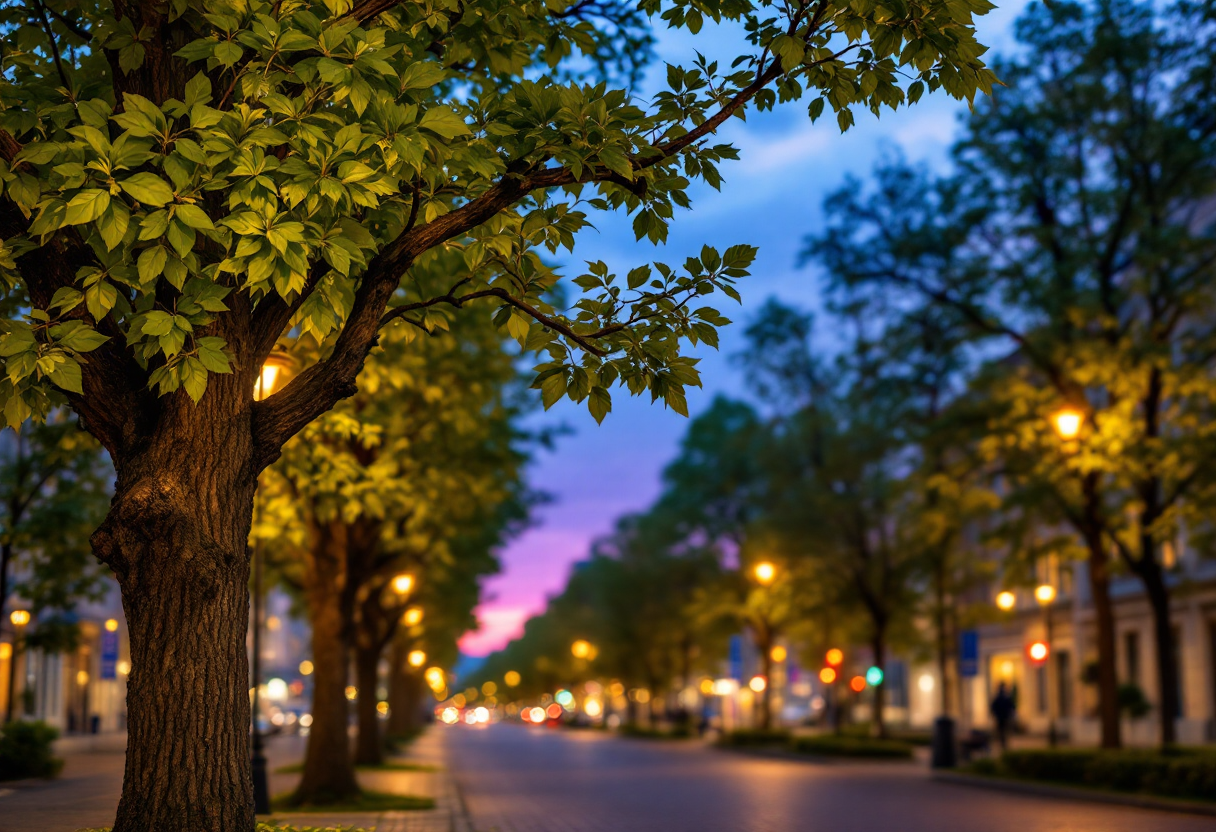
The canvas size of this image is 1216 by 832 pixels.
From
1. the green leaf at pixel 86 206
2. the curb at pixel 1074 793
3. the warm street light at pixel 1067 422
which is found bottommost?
the curb at pixel 1074 793

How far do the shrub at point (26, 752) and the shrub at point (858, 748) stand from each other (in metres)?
23.6

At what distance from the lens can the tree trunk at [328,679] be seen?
21.9 m

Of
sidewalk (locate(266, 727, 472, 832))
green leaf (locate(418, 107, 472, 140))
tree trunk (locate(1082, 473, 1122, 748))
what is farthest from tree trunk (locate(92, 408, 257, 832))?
tree trunk (locate(1082, 473, 1122, 748))

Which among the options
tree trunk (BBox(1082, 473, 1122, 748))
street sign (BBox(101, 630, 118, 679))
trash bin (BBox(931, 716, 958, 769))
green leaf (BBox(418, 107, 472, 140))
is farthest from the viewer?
street sign (BBox(101, 630, 118, 679))

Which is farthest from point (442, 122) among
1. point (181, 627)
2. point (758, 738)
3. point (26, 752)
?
point (758, 738)

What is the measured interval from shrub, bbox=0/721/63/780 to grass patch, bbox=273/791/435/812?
3.92 meters

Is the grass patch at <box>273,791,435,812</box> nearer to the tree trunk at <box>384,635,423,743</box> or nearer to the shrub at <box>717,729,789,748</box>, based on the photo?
the tree trunk at <box>384,635,423,743</box>

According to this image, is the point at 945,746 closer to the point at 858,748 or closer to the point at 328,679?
the point at 858,748

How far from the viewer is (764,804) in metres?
21.8

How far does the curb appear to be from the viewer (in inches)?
790

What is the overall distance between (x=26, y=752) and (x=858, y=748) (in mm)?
24821

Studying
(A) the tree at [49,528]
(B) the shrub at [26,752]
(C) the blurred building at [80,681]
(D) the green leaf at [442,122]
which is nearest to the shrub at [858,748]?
(C) the blurred building at [80,681]

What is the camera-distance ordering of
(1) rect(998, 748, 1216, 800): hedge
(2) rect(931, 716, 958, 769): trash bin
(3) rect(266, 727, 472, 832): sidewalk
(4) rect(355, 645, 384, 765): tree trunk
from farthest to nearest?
(4) rect(355, 645, 384, 765): tree trunk
(2) rect(931, 716, 958, 769): trash bin
(1) rect(998, 748, 1216, 800): hedge
(3) rect(266, 727, 472, 832): sidewalk

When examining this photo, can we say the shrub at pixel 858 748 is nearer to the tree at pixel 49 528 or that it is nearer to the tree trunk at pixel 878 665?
the tree trunk at pixel 878 665
